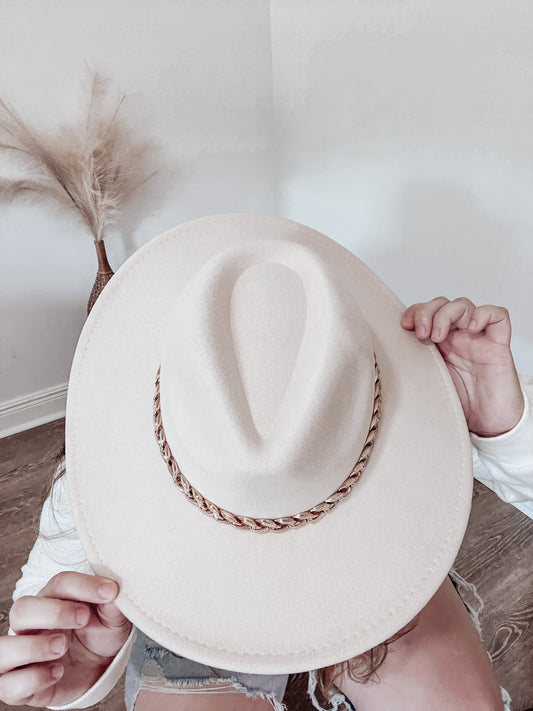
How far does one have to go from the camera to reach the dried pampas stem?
4.50 feet

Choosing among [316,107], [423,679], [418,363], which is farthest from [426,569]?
[316,107]

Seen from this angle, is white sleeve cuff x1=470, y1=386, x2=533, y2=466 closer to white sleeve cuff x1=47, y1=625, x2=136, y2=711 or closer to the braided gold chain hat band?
the braided gold chain hat band

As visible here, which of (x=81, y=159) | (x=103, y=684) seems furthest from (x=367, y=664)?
(x=81, y=159)

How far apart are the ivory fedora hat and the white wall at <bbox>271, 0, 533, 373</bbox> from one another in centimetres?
100

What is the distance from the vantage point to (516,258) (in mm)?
1307

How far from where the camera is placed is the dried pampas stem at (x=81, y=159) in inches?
54.0

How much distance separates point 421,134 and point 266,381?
4.30 feet

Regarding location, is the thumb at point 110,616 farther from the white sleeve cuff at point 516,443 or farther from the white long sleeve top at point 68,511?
the white sleeve cuff at point 516,443

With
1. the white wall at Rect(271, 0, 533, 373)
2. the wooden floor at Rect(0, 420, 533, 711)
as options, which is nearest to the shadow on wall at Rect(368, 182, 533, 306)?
the white wall at Rect(271, 0, 533, 373)

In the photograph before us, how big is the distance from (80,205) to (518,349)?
1.46 metres

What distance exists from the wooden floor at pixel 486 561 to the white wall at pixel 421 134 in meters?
0.49

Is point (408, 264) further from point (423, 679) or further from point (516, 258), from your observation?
point (423, 679)

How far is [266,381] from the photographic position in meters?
0.41

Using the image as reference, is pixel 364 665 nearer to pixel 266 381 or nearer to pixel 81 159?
pixel 266 381
